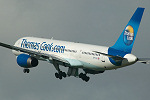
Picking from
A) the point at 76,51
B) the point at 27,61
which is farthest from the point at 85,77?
the point at 27,61

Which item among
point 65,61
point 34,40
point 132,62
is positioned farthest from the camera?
point 34,40

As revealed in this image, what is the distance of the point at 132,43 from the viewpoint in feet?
276

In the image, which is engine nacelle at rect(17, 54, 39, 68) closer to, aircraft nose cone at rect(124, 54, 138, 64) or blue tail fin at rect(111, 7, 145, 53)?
blue tail fin at rect(111, 7, 145, 53)

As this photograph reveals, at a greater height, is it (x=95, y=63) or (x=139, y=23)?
(x=139, y=23)

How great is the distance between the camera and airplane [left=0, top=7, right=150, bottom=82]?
83.8 m

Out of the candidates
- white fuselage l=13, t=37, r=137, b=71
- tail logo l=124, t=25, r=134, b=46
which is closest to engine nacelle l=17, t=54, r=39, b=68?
white fuselage l=13, t=37, r=137, b=71

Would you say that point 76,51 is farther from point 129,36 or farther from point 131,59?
point 131,59

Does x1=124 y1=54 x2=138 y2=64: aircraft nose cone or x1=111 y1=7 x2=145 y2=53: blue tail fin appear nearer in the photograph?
x1=124 y1=54 x2=138 y2=64: aircraft nose cone

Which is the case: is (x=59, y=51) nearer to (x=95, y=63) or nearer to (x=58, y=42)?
(x=58, y=42)

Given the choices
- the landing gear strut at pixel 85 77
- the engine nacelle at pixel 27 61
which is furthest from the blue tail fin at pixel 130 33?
the engine nacelle at pixel 27 61

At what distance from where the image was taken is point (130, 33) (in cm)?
8419

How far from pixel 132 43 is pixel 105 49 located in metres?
4.35

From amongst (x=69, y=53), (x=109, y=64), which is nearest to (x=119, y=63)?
(x=109, y=64)

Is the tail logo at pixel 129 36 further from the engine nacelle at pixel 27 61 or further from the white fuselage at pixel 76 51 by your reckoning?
the engine nacelle at pixel 27 61
